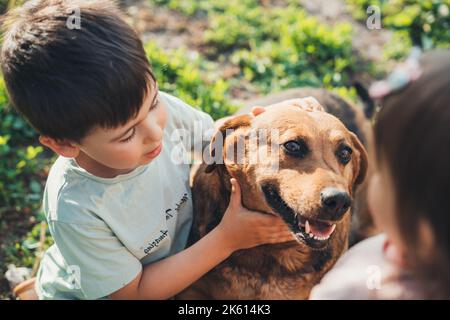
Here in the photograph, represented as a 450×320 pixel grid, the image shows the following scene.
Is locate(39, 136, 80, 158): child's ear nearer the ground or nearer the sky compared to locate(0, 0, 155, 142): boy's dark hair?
nearer the ground

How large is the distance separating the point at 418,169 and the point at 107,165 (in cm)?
155

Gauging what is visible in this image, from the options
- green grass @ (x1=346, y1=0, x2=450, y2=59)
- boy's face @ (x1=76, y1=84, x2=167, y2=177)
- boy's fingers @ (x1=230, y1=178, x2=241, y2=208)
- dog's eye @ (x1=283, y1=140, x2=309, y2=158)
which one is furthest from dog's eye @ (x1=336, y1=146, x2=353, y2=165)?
green grass @ (x1=346, y1=0, x2=450, y2=59)

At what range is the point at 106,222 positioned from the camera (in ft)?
9.16

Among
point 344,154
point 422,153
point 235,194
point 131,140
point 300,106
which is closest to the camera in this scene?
point 422,153

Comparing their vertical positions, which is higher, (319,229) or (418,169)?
(418,169)

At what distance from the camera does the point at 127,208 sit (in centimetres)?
286

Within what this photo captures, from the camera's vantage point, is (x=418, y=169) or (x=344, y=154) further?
(x=344, y=154)

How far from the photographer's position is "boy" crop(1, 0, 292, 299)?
93.2 inches

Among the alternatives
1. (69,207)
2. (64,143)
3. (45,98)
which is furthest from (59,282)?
(45,98)

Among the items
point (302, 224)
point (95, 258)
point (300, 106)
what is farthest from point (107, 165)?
point (300, 106)

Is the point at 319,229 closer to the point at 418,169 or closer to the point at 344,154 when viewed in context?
the point at 344,154

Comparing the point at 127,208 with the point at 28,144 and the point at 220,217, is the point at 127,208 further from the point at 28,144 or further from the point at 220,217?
the point at 28,144

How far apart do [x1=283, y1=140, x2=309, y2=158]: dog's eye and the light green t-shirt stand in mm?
731

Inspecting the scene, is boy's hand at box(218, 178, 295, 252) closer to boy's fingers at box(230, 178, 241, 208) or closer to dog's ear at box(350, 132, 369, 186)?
boy's fingers at box(230, 178, 241, 208)
